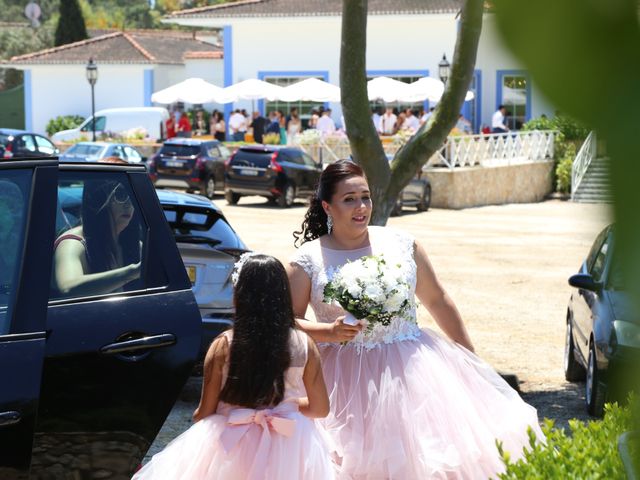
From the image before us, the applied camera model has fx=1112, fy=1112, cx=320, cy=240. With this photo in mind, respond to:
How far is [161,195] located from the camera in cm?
918

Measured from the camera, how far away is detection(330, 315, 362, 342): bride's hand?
15.5 ft

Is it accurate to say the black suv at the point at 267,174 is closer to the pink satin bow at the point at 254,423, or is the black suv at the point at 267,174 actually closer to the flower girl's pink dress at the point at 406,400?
the flower girl's pink dress at the point at 406,400

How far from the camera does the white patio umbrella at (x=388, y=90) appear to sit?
114 ft

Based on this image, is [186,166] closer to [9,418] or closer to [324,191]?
[324,191]

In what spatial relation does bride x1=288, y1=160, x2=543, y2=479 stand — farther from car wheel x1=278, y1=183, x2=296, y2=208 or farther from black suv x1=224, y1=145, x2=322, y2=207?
car wheel x1=278, y1=183, x2=296, y2=208

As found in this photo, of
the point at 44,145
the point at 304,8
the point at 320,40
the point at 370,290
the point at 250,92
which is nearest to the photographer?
the point at 370,290

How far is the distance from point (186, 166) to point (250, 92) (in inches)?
289

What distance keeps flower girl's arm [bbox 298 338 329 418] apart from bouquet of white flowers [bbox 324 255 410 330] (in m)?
0.53

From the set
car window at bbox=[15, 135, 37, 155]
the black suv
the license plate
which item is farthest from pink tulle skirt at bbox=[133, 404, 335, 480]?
car window at bbox=[15, 135, 37, 155]

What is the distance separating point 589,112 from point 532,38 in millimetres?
47

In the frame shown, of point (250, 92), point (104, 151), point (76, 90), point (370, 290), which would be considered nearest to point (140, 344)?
point (370, 290)

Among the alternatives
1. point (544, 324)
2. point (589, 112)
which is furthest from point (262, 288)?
point (544, 324)

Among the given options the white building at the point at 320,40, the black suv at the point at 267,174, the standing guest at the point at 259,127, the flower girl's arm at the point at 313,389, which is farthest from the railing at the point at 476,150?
the flower girl's arm at the point at 313,389

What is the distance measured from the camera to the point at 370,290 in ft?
15.6
